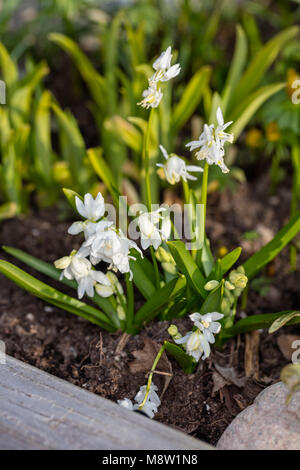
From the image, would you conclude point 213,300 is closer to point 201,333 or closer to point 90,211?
point 201,333

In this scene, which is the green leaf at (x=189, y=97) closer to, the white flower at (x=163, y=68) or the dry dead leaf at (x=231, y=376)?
the white flower at (x=163, y=68)

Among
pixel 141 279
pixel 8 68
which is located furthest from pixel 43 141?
pixel 141 279

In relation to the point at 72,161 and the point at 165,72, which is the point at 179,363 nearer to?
the point at 165,72

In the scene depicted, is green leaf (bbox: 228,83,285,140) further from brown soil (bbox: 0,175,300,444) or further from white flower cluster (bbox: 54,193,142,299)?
white flower cluster (bbox: 54,193,142,299)

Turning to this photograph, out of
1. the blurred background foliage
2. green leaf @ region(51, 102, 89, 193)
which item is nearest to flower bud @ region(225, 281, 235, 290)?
the blurred background foliage

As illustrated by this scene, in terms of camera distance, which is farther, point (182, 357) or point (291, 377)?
point (182, 357)
